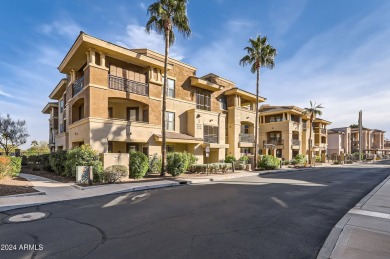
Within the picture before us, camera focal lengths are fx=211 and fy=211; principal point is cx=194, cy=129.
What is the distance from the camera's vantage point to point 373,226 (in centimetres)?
608

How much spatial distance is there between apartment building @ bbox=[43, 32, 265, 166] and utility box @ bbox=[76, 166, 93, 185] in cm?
371

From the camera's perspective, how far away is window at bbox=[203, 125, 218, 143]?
87.3 feet

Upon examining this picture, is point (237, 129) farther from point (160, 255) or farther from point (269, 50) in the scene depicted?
point (160, 255)

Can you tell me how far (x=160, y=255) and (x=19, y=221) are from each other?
5.49 metres

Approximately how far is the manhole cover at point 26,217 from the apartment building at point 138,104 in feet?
32.0

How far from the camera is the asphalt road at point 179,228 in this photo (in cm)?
476

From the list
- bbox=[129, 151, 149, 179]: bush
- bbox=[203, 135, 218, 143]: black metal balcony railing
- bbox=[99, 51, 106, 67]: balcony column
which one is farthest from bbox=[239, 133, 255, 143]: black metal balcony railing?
bbox=[99, 51, 106, 67]: balcony column

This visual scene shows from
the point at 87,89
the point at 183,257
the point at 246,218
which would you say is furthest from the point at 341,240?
the point at 87,89

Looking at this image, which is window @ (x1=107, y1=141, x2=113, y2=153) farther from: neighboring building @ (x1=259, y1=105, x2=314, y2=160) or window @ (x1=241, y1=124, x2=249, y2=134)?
neighboring building @ (x1=259, y1=105, x2=314, y2=160)

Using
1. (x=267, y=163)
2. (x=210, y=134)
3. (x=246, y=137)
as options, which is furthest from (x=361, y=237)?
(x=246, y=137)

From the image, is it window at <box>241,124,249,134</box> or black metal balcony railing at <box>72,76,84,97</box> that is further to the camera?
window at <box>241,124,249,134</box>

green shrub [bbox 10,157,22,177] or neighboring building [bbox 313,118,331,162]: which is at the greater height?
neighboring building [bbox 313,118,331,162]

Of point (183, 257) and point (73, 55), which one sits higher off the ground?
point (73, 55)

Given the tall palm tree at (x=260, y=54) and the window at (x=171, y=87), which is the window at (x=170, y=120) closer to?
the window at (x=171, y=87)
